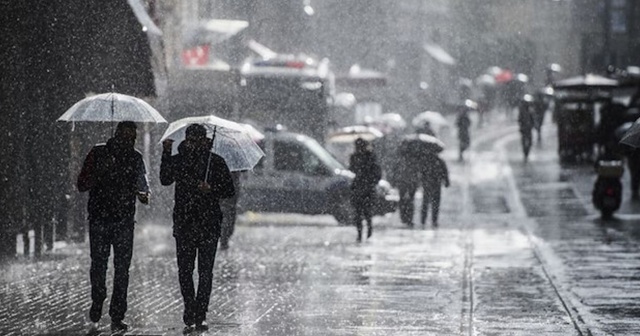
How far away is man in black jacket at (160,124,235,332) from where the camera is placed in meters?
13.4

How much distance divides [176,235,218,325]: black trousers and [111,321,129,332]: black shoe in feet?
1.60

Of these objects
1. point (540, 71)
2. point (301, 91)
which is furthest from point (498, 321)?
point (540, 71)

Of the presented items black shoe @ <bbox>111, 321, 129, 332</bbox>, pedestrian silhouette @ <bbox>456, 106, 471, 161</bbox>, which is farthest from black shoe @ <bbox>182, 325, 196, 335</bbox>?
pedestrian silhouette @ <bbox>456, 106, 471, 161</bbox>

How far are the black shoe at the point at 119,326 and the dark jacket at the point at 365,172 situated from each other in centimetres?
1183

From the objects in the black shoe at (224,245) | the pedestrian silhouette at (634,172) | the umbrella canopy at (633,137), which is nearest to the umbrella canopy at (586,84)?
the pedestrian silhouette at (634,172)

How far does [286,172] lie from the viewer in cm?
2931

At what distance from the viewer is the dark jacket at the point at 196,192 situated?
1343 cm

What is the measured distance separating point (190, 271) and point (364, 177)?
38.6ft

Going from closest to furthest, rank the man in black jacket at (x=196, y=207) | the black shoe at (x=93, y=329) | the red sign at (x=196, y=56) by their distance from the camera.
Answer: the black shoe at (x=93, y=329) → the man in black jacket at (x=196, y=207) → the red sign at (x=196, y=56)

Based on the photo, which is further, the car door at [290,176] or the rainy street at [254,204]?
the car door at [290,176]

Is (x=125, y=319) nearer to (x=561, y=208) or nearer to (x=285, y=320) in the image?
(x=285, y=320)

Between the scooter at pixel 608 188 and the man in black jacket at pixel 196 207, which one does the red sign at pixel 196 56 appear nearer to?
the scooter at pixel 608 188

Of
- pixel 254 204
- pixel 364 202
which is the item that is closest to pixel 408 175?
pixel 254 204

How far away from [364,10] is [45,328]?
61365mm
